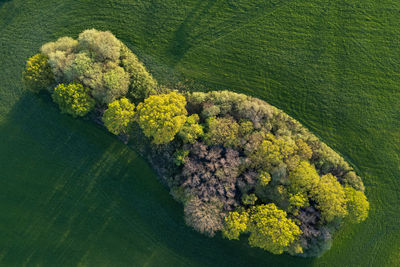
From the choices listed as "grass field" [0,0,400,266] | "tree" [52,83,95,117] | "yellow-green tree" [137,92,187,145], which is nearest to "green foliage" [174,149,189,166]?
"yellow-green tree" [137,92,187,145]

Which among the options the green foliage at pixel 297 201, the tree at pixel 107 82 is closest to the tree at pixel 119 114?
the tree at pixel 107 82

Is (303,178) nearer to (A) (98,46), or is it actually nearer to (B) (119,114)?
(B) (119,114)

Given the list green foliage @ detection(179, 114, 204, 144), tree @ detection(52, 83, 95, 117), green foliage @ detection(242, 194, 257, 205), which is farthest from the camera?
green foliage @ detection(179, 114, 204, 144)

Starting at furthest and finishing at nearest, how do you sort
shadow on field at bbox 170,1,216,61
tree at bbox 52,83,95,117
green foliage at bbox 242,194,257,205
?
shadow on field at bbox 170,1,216,61
tree at bbox 52,83,95,117
green foliage at bbox 242,194,257,205

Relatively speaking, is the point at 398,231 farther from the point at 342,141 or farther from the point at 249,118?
the point at 249,118

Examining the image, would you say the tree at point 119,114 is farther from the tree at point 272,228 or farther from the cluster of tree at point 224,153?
the tree at point 272,228

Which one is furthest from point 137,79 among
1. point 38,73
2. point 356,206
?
point 356,206

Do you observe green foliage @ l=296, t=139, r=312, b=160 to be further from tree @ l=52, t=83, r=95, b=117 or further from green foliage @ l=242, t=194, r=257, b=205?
tree @ l=52, t=83, r=95, b=117
